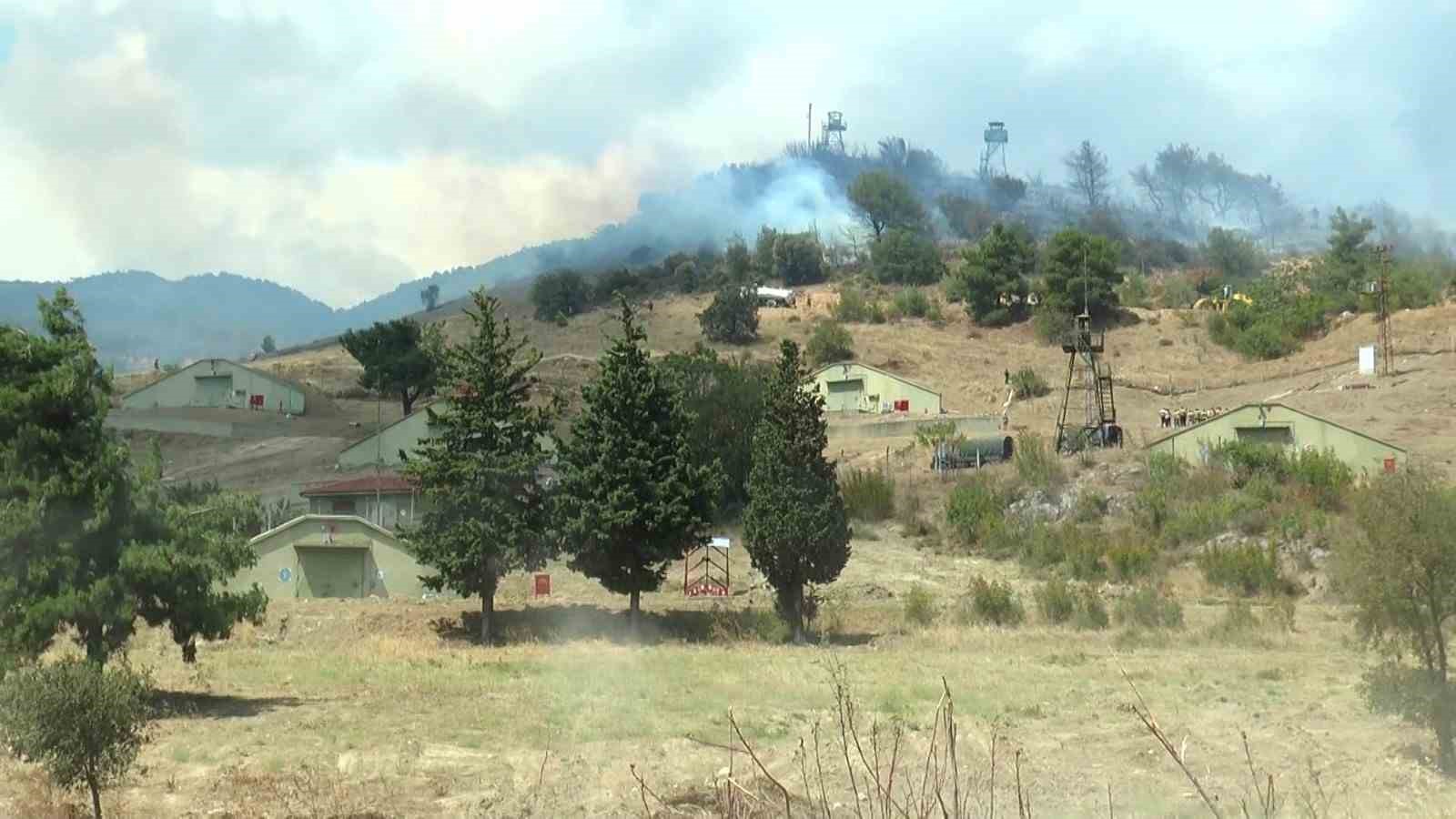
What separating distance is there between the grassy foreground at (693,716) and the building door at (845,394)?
133ft

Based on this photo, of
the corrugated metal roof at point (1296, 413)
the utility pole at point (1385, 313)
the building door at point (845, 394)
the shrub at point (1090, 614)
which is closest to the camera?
the shrub at point (1090, 614)

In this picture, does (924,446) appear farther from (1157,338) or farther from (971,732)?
(971,732)

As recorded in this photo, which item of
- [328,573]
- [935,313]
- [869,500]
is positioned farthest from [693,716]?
[935,313]

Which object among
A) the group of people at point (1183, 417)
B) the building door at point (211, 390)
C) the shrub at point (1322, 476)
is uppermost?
the building door at point (211, 390)

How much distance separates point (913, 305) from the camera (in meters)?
113

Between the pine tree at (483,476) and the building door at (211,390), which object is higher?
the building door at (211,390)

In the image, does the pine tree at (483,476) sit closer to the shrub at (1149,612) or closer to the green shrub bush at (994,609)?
the green shrub bush at (994,609)

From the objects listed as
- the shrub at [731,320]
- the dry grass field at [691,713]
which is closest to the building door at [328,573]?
the dry grass field at [691,713]

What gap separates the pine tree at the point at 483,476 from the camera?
1658 inches

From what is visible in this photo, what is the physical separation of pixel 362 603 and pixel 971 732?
2551 centimetres

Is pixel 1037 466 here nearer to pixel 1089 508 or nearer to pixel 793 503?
pixel 1089 508

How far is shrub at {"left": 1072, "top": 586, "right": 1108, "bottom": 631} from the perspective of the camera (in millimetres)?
41406

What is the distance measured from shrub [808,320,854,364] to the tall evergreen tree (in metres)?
71.8

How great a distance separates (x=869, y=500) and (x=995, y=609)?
61.0 feet
